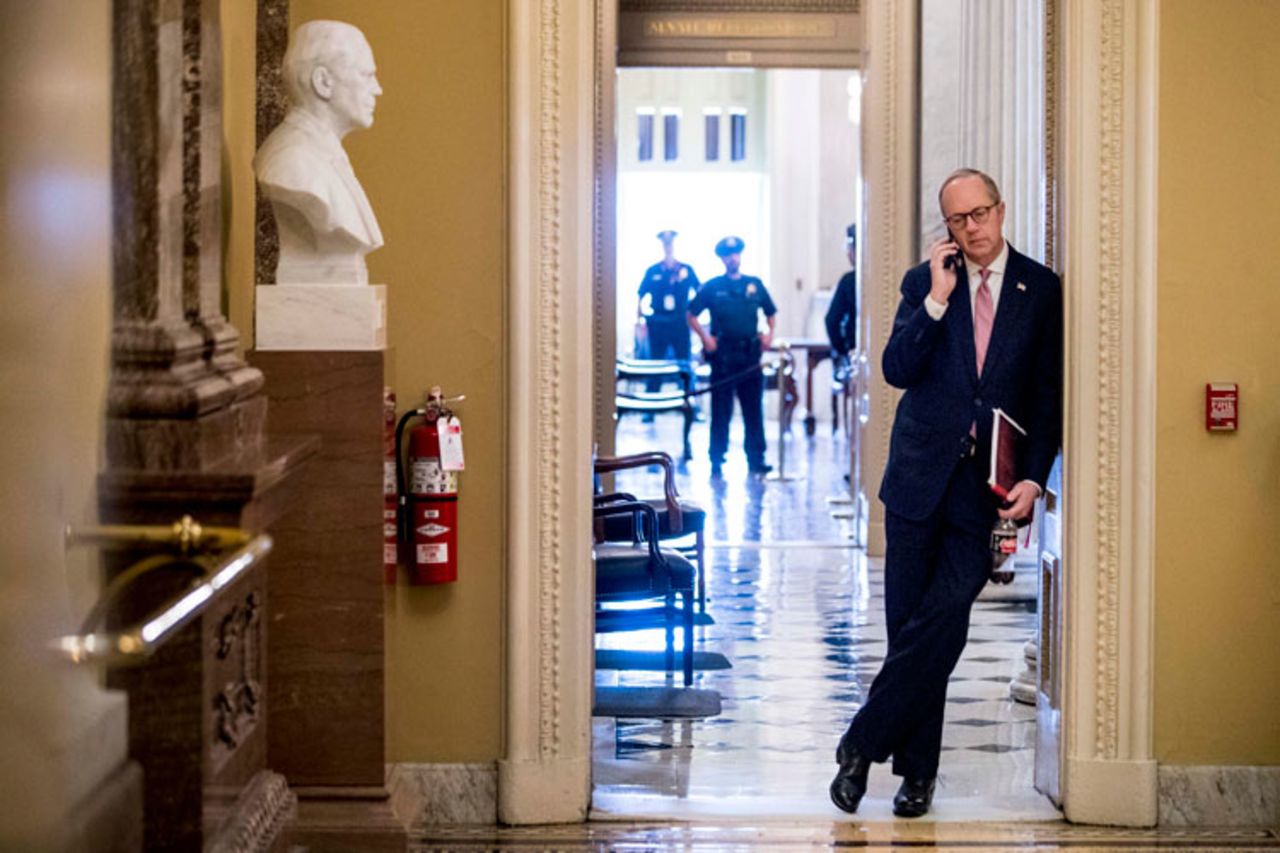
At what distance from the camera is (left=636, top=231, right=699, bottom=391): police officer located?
1822 cm

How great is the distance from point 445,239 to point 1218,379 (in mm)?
2222

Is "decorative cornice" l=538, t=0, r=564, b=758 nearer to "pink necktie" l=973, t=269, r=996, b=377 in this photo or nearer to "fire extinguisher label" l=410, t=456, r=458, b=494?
"fire extinguisher label" l=410, t=456, r=458, b=494

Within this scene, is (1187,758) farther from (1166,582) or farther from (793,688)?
(793,688)

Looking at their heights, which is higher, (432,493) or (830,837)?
(432,493)

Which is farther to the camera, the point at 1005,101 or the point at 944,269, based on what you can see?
the point at 1005,101

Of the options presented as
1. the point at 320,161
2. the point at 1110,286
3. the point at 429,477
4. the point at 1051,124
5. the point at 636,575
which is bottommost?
the point at 636,575

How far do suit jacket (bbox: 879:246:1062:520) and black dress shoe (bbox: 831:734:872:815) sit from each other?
0.71 meters

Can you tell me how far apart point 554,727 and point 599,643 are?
2884 millimetres

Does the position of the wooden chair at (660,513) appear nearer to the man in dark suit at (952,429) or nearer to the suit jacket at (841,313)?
the man in dark suit at (952,429)

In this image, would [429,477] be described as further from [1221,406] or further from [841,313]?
[841,313]

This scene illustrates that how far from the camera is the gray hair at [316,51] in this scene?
5074 mm

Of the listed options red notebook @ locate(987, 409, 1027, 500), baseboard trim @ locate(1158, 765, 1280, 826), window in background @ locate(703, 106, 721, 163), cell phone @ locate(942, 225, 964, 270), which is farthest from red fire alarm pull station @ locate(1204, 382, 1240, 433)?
window in background @ locate(703, 106, 721, 163)

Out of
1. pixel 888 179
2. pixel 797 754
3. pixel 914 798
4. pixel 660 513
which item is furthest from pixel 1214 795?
pixel 888 179

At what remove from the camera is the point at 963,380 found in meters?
5.94
